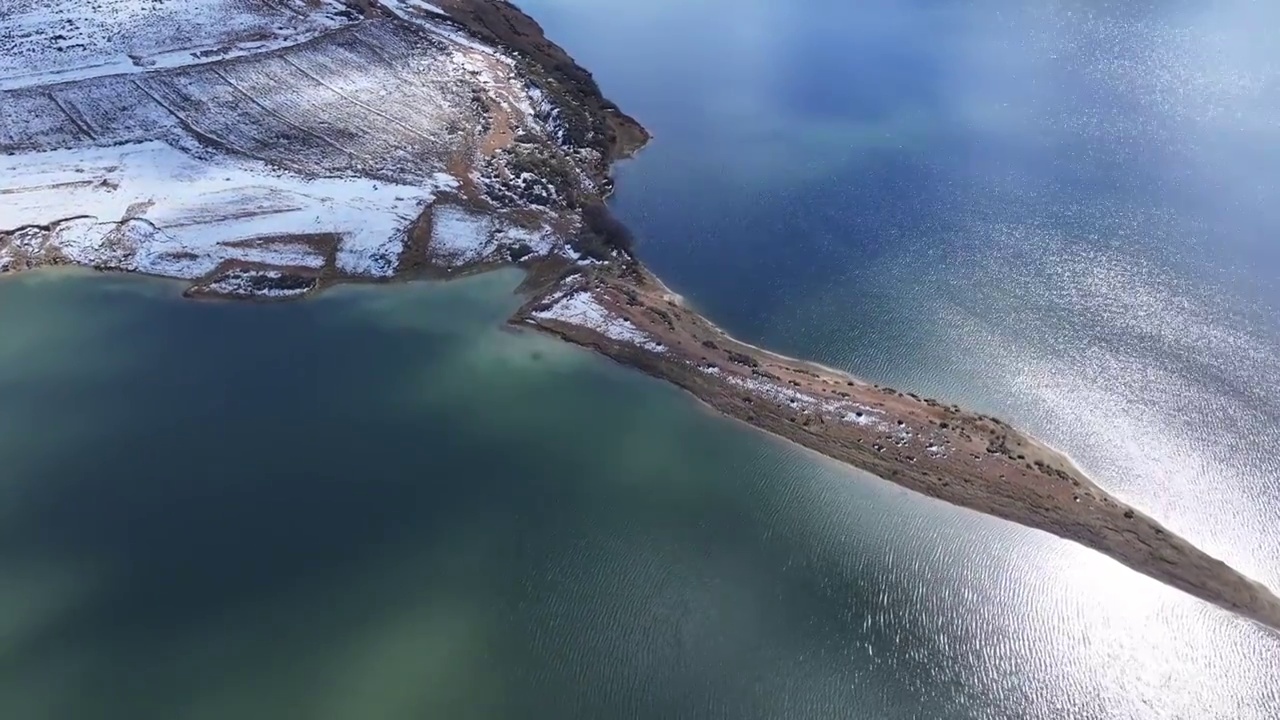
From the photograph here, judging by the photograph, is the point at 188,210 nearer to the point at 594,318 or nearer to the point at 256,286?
the point at 256,286

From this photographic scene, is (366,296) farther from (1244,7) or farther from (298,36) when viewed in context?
(1244,7)

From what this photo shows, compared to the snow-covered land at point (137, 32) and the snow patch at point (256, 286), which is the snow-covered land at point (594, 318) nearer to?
the snow patch at point (256, 286)

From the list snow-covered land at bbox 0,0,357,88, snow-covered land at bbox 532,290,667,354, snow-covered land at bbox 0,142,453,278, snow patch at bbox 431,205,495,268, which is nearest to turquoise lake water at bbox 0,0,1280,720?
snow-covered land at bbox 532,290,667,354

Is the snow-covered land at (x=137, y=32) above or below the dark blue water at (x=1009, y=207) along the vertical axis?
below

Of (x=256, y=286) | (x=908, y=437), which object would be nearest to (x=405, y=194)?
(x=256, y=286)

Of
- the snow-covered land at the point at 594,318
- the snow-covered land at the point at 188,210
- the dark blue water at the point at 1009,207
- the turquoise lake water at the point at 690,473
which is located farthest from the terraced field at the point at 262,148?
the dark blue water at the point at 1009,207

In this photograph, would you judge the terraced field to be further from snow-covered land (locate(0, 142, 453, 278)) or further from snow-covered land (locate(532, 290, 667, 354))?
snow-covered land (locate(532, 290, 667, 354))
